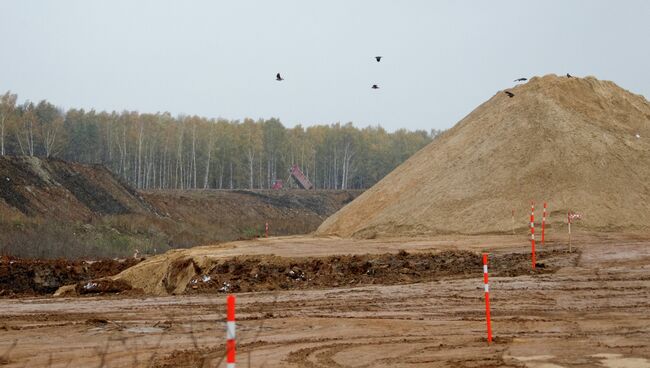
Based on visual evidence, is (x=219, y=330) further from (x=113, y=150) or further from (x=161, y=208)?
(x=113, y=150)

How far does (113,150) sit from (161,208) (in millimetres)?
35636

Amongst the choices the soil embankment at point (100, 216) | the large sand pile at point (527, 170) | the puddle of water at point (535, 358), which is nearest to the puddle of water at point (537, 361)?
the puddle of water at point (535, 358)

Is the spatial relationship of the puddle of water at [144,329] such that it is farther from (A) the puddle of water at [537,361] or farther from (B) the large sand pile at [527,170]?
(B) the large sand pile at [527,170]

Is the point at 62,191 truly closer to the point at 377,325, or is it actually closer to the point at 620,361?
the point at 377,325

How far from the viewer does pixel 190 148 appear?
101688 millimetres

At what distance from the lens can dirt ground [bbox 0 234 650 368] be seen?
10.8m

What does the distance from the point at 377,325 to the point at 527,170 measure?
2203 centimetres

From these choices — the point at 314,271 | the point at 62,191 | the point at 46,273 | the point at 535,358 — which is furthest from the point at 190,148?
the point at 535,358

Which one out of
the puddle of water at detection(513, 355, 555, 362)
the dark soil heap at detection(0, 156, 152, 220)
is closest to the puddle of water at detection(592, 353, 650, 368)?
the puddle of water at detection(513, 355, 555, 362)

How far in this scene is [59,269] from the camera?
31125 millimetres

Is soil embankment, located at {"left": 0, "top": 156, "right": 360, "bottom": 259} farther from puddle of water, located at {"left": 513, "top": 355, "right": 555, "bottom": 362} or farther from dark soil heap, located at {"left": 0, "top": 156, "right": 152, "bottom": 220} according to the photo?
puddle of water, located at {"left": 513, "top": 355, "right": 555, "bottom": 362}

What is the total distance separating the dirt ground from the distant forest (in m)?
66.2

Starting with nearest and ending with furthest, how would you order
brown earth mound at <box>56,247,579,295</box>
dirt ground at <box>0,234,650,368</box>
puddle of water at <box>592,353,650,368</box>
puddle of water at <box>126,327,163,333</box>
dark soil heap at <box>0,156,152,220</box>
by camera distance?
Result: 1. puddle of water at <box>592,353,650,368</box>
2. dirt ground at <box>0,234,650,368</box>
3. puddle of water at <box>126,327,163,333</box>
4. brown earth mound at <box>56,247,579,295</box>
5. dark soil heap at <box>0,156,152,220</box>

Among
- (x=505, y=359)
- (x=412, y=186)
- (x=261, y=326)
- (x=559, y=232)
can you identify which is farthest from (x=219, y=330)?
(x=412, y=186)
